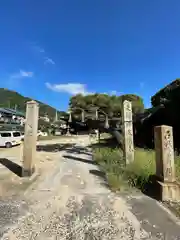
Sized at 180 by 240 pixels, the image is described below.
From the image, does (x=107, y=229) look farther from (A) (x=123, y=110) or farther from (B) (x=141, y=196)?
(A) (x=123, y=110)

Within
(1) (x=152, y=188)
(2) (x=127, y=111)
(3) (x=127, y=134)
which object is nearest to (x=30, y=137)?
(3) (x=127, y=134)

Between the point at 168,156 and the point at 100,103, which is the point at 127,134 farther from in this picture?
the point at 100,103

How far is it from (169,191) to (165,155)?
885 millimetres

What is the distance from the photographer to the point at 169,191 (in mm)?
4648

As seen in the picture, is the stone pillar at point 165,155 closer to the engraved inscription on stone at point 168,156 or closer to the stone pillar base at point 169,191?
the engraved inscription on stone at point 168,156

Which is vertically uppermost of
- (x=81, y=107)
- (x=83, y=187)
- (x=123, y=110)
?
(x=81, y=107)

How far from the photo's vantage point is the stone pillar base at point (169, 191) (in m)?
4.61

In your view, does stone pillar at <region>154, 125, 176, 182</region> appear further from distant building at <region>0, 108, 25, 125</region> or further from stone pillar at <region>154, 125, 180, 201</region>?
distant building at <region>0, 108, 25, 125</region>

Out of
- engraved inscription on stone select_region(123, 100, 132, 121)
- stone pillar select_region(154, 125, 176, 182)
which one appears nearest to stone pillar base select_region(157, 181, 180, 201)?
stone pillar select_region(154, 125, 176, 182)

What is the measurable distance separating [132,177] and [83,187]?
1.62 m

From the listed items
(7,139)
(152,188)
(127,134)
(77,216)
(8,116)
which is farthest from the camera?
(8,116)

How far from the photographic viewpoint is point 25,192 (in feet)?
17.5

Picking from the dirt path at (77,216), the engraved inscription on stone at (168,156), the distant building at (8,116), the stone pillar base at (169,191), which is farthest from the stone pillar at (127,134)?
the distant building at (8,116)

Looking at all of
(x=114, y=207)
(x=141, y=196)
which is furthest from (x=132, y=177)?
(x=114, y=207)
